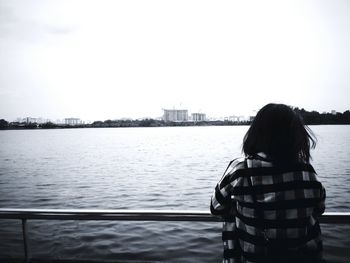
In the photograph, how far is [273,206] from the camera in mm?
1624

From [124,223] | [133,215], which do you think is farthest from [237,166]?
[124,223]

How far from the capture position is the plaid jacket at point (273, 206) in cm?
163

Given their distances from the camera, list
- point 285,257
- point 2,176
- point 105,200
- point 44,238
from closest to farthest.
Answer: point 285,257, point 44,238, point 105,200, point 2,176

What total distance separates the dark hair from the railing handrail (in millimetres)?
912

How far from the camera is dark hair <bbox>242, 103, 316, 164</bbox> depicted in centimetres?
169

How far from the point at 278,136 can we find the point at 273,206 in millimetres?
378

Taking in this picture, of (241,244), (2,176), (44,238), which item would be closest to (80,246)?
(44,238)

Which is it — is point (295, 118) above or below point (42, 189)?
above

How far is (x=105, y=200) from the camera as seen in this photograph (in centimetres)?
1562

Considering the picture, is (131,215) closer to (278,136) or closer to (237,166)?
(237,166)

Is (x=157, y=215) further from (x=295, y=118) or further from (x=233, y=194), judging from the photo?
(x=295, y=118)

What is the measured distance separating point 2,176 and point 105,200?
13545mm

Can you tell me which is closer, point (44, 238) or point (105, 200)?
point (44, 238)

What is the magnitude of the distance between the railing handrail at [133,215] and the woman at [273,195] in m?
0.72
